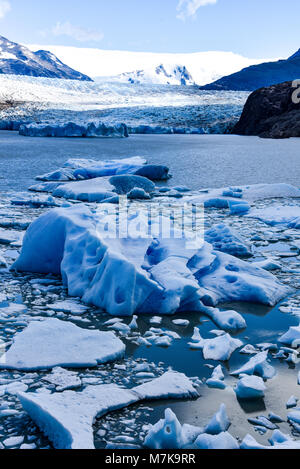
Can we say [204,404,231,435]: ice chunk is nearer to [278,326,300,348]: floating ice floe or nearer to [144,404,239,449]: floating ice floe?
[144,404,239,449]: floating ice floe

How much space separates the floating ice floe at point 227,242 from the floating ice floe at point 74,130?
2087 cm

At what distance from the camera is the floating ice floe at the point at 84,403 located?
1.67m

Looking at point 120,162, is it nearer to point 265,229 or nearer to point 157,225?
point 265,229

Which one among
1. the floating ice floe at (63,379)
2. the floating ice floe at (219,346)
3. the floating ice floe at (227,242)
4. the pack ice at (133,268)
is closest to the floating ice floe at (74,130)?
the floating ice floe at (227,242)

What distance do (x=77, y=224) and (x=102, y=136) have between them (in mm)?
22860

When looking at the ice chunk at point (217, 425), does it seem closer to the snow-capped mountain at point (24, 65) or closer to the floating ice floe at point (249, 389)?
the floating ice floe at point (249, 389)

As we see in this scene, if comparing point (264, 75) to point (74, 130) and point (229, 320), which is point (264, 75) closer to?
point (74, 130)

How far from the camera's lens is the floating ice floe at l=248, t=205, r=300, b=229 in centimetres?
542

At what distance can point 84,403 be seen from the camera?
1882mm

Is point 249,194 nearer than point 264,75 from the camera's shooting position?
Yes

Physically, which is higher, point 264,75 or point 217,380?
point 264,75

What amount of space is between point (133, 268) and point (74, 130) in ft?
77.2

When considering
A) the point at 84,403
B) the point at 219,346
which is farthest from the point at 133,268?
the point at 84,403

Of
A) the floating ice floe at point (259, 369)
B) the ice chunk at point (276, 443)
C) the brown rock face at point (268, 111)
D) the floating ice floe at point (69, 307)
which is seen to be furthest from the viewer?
the brown rock face at point (268, 111)
